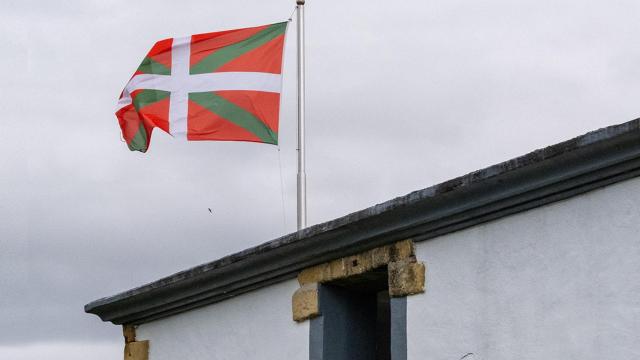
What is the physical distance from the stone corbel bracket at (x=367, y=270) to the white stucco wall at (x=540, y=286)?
100mm

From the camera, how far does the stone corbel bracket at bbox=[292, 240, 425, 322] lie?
29.2 feet

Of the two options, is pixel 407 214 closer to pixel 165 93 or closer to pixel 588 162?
pixel 588 162

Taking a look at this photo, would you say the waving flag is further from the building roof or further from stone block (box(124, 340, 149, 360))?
stone block (box(124, 340, 149, 360))

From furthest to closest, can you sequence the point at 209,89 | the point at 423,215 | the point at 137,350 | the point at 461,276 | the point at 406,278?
the point at 209,89 < the point at 137,350 < the point at 406,278 < the point at 423,215 < the point at 461,276

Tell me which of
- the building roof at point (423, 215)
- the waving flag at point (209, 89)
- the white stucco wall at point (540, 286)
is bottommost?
the white stucco wall at point (540, 286)

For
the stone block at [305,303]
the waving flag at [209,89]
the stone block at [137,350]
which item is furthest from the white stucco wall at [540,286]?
the waving flag at [209,89]

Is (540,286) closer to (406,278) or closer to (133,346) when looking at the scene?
(406,278)

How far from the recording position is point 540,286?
8.02 meters

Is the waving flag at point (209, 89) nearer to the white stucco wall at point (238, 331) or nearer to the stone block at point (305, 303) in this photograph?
the white stucco wall at point (238, 331)

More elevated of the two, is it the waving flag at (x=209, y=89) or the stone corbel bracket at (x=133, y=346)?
the waving flag at (x=209, y=89)

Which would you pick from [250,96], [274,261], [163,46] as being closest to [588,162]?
[274,261]

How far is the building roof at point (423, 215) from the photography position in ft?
25.2

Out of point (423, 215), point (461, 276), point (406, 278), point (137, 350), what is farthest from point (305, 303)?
point (137, 350)

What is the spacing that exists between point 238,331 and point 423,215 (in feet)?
7.79
